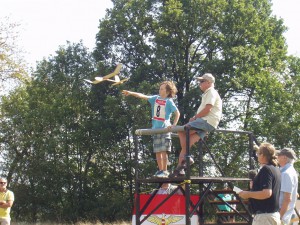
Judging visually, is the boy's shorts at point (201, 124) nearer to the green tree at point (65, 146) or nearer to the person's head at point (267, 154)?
the person's head at point (267, 154)

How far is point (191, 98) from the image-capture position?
32.6m

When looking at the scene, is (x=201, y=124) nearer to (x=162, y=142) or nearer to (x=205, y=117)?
(x=205, y=117)

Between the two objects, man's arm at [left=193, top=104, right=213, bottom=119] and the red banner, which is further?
the red banner

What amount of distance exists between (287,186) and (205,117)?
71.5 inches

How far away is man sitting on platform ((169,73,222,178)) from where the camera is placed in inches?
330

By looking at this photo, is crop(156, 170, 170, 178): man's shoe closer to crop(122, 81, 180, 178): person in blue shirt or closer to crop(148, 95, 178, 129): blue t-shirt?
crop(122, 81, 180, 178): person in blue shirt

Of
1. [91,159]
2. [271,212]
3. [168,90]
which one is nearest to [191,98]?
[91,159]

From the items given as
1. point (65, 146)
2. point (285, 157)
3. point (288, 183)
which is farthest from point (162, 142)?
point (65, 146)

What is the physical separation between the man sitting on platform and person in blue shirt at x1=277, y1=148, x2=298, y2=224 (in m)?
1.14

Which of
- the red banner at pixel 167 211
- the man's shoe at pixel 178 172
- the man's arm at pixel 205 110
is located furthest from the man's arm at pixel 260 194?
the red banner at pixel 167 211

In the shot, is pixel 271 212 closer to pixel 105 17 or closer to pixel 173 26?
pixel 173 26

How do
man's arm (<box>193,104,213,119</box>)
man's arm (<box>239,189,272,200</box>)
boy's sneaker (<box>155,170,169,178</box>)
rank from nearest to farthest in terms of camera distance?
man's arm (<box>239,189,272,200</box>)
man's arm (<box>193,104,213,119</box>)
boy's sneaker (<box>155,170,169,178</box>)

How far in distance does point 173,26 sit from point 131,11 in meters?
2.81

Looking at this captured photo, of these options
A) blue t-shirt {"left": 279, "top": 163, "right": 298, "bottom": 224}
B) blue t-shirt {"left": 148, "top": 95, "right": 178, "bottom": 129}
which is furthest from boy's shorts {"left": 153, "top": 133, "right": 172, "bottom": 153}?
blue t-shirt {"left": 279, "top": 163, "right": 298, "bottom": 224}
